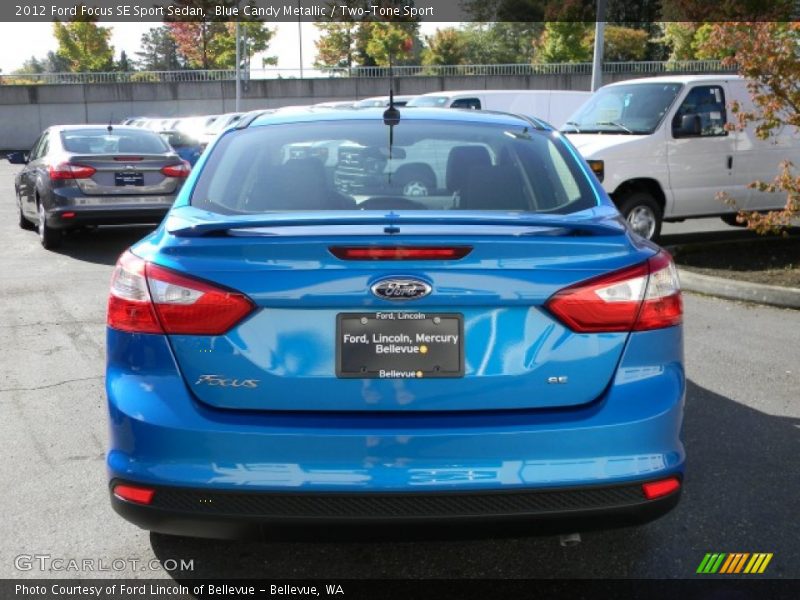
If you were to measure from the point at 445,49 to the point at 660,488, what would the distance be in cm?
6769

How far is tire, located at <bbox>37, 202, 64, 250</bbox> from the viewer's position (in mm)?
11516

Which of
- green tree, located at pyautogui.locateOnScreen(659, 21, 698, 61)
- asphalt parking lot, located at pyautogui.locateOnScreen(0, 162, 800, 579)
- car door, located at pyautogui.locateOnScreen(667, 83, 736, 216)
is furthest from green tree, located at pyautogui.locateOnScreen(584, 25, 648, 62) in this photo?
asphalt parking lot, located at pyautogui.locateOnScreen(0, 162, 800, 579)

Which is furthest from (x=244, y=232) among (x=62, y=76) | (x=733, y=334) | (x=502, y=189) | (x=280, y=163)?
(x=62, y=76)

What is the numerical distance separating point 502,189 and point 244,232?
117 centimetres

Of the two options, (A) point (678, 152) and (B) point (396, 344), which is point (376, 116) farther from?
(A) point (678, 152)

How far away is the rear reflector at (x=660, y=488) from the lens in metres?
2.81

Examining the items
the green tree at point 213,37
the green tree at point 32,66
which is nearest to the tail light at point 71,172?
the green tree at point 213,37

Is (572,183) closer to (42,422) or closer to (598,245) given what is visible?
(598,245)

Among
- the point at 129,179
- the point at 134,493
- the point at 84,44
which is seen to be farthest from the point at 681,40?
the point at 134,493

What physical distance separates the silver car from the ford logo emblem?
30.2 feet

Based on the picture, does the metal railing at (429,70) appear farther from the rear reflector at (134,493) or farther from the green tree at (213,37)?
the rear reflector at (134,493)

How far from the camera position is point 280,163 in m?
3.71

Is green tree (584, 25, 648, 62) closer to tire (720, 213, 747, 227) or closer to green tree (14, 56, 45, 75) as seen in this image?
tire (720, 213, 747, 227)
